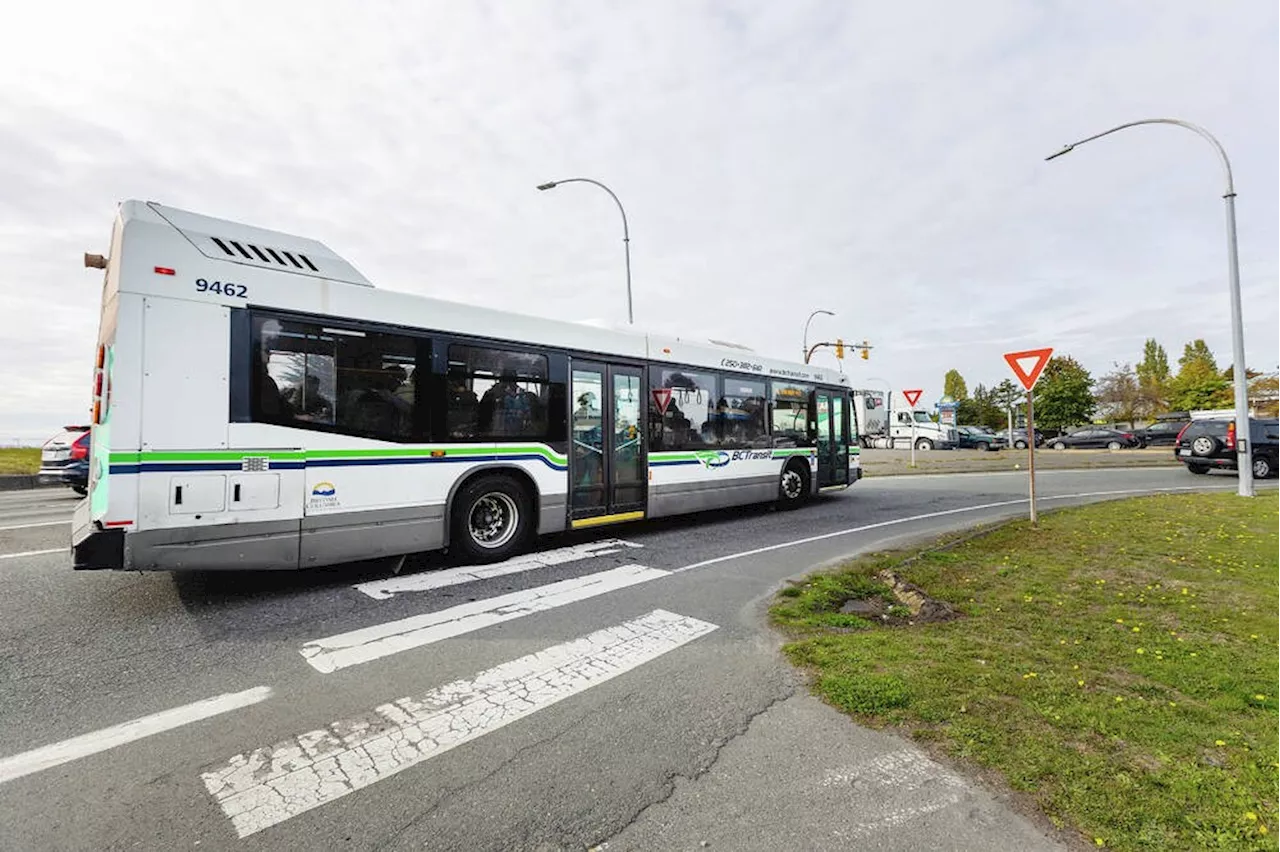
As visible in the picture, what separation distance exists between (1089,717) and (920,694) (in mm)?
815

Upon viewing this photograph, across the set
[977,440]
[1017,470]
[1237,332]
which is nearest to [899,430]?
[977,440]

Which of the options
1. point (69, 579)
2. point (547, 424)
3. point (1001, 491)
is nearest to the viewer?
point (69, 579)

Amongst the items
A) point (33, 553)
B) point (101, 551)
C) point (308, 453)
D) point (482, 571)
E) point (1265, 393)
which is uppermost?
point (1265, 393)

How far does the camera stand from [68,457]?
1318 cm

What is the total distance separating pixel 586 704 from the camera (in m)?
3.57

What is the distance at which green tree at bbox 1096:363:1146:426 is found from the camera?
59444 mm

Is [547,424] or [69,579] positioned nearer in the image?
[69,579]

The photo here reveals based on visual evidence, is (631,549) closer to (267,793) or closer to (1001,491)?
(267,793)

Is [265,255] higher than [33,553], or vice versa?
[265,255]

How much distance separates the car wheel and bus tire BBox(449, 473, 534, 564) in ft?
77.0

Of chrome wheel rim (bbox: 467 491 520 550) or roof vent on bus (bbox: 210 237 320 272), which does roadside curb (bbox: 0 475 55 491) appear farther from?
chrome wheel rim (bbox: 467 491 520 550)

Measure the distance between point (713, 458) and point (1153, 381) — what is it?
277 feet

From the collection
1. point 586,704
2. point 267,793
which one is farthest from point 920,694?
point 267,793

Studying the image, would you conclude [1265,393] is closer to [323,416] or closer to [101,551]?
[323,416]
